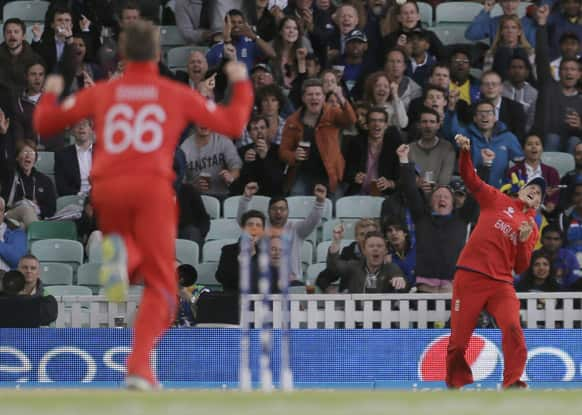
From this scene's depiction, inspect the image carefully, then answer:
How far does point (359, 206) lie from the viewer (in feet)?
60.6

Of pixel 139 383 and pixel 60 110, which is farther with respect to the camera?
pixel 60 110

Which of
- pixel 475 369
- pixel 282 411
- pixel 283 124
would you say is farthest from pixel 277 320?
pixel 282 411

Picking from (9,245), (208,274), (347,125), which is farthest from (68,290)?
(347,125)

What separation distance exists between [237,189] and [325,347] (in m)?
2.86

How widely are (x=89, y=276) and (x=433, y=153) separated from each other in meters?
4.00

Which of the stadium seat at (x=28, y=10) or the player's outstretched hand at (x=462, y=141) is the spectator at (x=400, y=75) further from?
the player's outstretched hand at (x=462, y=141)

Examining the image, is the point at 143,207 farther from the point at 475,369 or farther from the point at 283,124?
the point at 283,124

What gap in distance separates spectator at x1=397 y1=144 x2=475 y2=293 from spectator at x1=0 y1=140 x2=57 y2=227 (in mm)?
4009

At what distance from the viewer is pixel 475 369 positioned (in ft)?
54.5

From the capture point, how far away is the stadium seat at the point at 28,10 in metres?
21.6

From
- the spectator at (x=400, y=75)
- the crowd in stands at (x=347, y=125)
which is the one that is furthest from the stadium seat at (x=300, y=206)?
the spectator at (x=400, y=75)

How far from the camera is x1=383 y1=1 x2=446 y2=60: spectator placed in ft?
66.2

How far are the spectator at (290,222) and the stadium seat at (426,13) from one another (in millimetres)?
4363

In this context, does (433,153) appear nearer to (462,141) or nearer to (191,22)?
(191,22)
